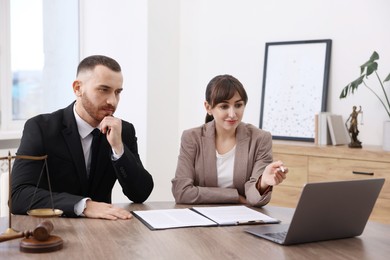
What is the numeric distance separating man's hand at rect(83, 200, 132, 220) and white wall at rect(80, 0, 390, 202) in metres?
2.59

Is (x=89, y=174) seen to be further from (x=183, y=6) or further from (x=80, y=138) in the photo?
(x=183, y=6)

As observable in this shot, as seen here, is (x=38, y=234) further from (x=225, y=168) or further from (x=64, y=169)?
(x=225, y=168)

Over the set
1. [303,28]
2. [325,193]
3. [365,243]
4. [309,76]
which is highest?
[303,28]

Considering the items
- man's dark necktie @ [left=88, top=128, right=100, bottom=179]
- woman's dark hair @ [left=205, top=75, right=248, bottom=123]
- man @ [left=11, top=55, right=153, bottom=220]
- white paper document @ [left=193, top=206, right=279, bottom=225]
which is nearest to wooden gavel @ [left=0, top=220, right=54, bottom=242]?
man @ [left=11, top=55, right=153, bottom=220]

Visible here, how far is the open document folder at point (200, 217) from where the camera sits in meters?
2.04

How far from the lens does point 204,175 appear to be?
2799 millimetres

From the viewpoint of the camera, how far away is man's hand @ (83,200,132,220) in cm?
210

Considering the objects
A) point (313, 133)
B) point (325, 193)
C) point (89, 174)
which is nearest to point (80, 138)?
point (89, 174)

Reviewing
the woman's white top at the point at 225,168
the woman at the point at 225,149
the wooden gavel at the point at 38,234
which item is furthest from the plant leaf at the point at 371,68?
the wooden gavel at the point at 38,234

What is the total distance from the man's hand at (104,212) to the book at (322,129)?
7.53 ft

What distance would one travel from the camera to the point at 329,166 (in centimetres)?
385

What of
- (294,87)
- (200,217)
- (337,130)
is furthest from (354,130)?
(200,217)

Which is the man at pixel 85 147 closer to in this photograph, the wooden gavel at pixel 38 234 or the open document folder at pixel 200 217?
the open document folder at pixel 200 217

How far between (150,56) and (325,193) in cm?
326
